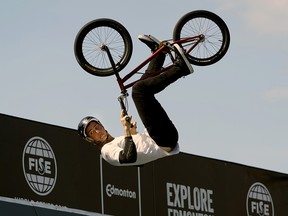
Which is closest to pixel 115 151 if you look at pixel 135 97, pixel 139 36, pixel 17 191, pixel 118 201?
pixel 135 97

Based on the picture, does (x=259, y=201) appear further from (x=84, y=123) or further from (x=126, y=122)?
(x=126, y=122)

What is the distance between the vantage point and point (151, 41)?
18.0 metres

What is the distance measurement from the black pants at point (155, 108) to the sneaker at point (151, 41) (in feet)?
3.75

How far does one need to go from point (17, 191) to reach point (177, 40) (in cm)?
403

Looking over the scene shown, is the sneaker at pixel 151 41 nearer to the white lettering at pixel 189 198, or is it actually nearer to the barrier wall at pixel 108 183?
the barrier wall at pixel 108 183

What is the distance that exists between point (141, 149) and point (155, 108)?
581mm

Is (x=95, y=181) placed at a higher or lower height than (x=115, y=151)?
higher

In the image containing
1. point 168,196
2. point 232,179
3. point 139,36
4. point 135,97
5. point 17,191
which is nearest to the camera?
point 135,97

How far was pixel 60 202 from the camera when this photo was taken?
70.8ft

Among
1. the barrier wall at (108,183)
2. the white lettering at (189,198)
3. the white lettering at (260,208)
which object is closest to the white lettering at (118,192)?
the barrier wall at (108,183)

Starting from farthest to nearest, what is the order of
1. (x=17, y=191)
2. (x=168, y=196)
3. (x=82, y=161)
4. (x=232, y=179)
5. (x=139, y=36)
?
1. (x=232, y=179)
2. (x=168, y=196)
3. (x=82, y=161)
4. (x=17, y=191)
5. (x=139, y=36)

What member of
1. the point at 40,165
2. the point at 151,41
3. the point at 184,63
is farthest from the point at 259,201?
the point at 184,63

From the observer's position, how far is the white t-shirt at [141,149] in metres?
17.0

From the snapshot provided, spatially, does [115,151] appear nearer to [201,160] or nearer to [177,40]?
[177,40]
